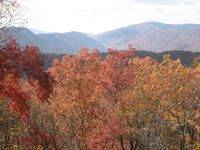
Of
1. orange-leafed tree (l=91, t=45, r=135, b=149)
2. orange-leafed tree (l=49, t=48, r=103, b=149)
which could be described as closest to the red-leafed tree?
orange-leafed tree (l=49, t=48, r=103, b=149)

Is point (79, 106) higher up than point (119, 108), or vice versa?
point (79, 106)

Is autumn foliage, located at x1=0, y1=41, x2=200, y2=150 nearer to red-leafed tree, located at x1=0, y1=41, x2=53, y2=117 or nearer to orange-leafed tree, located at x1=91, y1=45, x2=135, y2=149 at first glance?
orange-leafed tree, located at x1=91, y1=45, x2=135, y2=149

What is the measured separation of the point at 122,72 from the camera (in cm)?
1958

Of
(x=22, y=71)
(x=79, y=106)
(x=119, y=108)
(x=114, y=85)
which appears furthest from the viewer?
(x=114, y=85)

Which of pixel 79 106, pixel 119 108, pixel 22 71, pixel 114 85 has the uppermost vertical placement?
pixel 22 71

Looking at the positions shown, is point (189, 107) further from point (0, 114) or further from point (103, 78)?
point (0, 114)

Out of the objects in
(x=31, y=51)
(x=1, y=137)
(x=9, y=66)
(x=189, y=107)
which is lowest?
(x=1, y=137)

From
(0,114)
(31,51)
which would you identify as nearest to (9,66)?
(31,51)

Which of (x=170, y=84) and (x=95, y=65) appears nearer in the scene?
(x=170, y=84)

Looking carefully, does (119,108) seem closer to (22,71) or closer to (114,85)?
(114,85)

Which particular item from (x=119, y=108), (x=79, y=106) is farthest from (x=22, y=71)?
(x=119, y=108)

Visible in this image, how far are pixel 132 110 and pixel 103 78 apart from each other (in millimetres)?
4754

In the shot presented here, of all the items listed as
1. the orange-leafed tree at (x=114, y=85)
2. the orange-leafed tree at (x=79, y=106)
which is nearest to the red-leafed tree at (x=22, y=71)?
the orange-leafed tree at (x=79, y=106)

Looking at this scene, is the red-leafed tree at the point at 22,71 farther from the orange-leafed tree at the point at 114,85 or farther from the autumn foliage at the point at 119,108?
the orange-leafed tree at the point at 114,85
